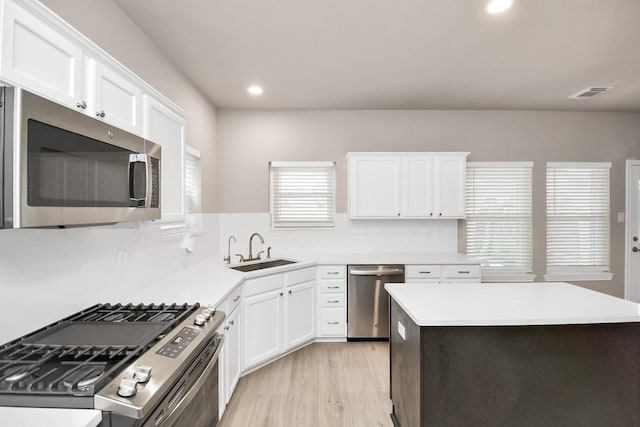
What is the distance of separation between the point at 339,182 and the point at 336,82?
1310 mm

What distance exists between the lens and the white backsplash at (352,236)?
13.7ft

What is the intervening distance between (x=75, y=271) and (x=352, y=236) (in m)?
3.07

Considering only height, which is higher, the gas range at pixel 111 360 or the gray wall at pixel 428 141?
the gray wall at pixel 428 141

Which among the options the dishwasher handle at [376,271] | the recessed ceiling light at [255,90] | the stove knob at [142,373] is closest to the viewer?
the stove knob at [142,373]

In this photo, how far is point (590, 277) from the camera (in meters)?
4.30

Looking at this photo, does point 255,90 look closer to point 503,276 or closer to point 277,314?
point 277,314

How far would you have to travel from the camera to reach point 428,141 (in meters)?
4.24

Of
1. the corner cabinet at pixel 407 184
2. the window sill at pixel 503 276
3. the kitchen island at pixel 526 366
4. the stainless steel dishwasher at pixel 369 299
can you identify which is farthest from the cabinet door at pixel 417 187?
the kitchen island at pixel 526 366

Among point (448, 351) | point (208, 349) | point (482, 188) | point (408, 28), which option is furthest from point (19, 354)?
point (482, 188)

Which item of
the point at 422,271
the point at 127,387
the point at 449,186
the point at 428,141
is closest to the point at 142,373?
the point at 127,387

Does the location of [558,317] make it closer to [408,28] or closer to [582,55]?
[408,28]

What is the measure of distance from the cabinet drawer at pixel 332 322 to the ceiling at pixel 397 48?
8.09 feet

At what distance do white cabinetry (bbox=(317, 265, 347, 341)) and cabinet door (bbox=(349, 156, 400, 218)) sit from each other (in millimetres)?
752

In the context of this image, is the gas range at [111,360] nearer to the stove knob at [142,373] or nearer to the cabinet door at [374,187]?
the stove knob at [142,373]
